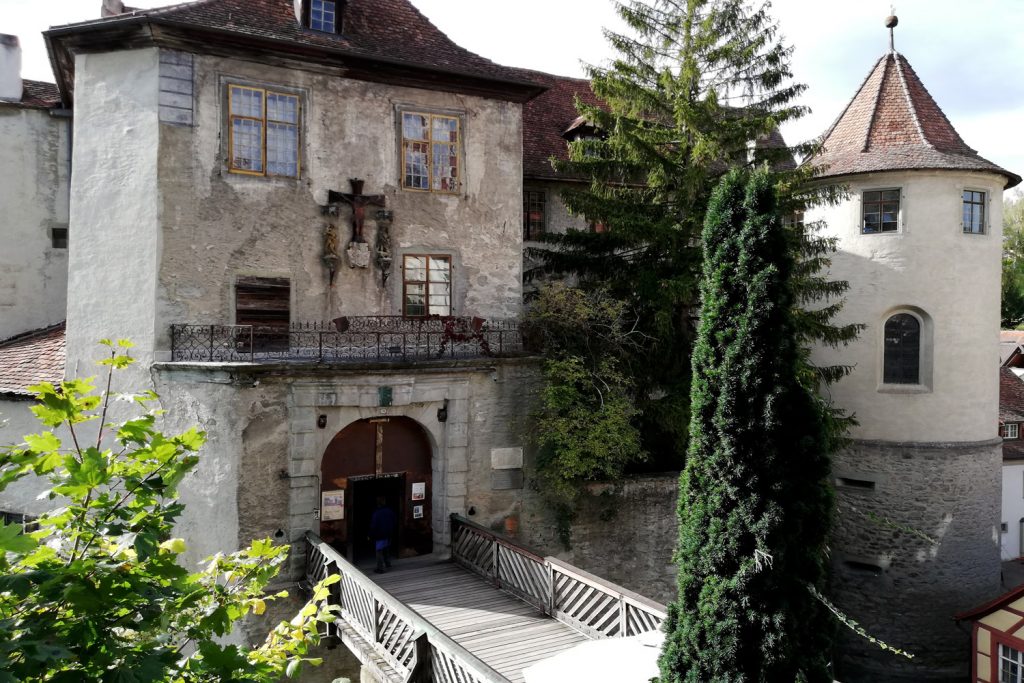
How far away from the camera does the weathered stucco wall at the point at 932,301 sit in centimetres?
2097

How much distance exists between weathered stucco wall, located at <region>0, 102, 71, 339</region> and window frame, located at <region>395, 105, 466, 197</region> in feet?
29.8

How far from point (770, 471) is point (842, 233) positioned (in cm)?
1644

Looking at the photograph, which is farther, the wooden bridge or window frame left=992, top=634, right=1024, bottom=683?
window frame left=992, top=634, right=1024, bottom=683

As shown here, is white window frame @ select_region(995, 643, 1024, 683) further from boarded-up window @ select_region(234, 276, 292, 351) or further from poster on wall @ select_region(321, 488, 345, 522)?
boarded-up window @ select_region(234, 276, 292, 351)

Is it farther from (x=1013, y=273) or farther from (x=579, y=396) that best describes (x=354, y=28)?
(x=1013, y=273)

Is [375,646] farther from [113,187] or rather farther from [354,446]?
[113,187]

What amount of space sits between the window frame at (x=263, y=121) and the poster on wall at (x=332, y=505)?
243 inches

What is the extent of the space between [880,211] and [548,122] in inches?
380

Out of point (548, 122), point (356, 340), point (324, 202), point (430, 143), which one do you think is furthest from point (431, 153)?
point (548, 122)

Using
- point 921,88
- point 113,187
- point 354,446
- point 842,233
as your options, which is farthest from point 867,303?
point 113,187

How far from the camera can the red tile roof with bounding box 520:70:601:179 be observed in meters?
20.4

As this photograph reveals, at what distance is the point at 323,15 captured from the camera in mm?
15578

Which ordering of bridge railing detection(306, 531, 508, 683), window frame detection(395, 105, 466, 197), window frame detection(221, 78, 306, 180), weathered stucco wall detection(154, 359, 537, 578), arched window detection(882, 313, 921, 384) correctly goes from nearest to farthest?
bridge railing detection(306, 531, 508, 683) → weathered stucco wall detection(154, 359, 537, 578) → window frame detection(221, 78, 306, 180) → window frame detection(395, 105, 466, 197) → arched window detection(882, 313, 921, 384)

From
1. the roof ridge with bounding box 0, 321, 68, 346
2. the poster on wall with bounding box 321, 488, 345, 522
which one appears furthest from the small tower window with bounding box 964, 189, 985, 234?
the roof ridge with bounding box 0, 321, 68, 346
